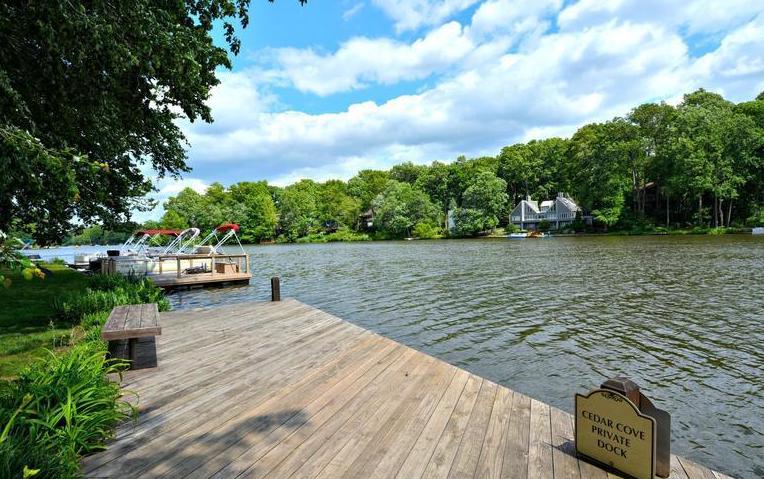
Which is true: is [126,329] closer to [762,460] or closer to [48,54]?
[48,54]

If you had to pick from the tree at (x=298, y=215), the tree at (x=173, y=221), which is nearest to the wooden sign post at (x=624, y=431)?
the tree at (x=298, y=215)

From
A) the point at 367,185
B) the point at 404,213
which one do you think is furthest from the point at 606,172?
the point at 367,185

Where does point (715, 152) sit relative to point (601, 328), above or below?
above

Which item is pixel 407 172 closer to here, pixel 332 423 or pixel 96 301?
pixel 96 301

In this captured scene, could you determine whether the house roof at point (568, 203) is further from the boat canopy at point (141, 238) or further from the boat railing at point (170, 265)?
the boat railing at point (170, 265)

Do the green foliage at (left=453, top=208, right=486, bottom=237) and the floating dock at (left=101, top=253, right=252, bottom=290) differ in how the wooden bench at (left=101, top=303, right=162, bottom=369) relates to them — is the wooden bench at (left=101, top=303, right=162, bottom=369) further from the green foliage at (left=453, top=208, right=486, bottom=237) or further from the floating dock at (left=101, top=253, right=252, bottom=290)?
the green foliage at (left=453, top=208, right=486, bottom=237)

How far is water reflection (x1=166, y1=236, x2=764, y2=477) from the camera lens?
5.67m

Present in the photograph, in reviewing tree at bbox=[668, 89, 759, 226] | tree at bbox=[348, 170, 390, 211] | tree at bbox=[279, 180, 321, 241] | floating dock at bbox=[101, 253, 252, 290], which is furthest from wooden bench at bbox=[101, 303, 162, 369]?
tree at bbox=[348, 170, 390, 211]

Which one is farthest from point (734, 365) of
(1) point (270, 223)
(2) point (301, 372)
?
(1) point (270, 223)

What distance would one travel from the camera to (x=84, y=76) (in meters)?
5.55

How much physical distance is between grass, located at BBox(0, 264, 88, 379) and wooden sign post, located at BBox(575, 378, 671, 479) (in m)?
4.74

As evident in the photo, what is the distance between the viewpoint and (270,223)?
274 ft

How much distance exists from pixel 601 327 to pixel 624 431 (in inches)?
311

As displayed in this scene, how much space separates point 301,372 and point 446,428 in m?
1.99
